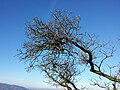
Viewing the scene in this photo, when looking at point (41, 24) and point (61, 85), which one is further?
point (61, 85)

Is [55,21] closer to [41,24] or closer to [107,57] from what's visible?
[41,24]

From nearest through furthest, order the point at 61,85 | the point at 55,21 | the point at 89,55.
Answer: the point at 89,55 < the point at 55,21 < the point at 61,85

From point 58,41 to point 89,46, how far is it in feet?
7.24

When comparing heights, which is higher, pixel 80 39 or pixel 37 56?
pixel 80 39

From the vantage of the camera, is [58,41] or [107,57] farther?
[107,57]

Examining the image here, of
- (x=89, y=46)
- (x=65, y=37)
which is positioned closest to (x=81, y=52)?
(x=89, y=46)

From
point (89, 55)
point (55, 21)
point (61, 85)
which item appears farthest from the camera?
point (61, 85)

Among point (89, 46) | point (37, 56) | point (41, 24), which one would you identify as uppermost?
point (41, 24)

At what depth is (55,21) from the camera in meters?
15.7

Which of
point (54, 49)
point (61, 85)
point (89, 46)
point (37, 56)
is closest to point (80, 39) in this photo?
point (89, 46)

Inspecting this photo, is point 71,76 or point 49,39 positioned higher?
point 71,76

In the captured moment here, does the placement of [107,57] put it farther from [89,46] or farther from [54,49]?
[54,49]

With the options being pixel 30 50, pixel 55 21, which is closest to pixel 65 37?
pixel 55 21

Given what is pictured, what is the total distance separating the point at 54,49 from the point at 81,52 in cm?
201
